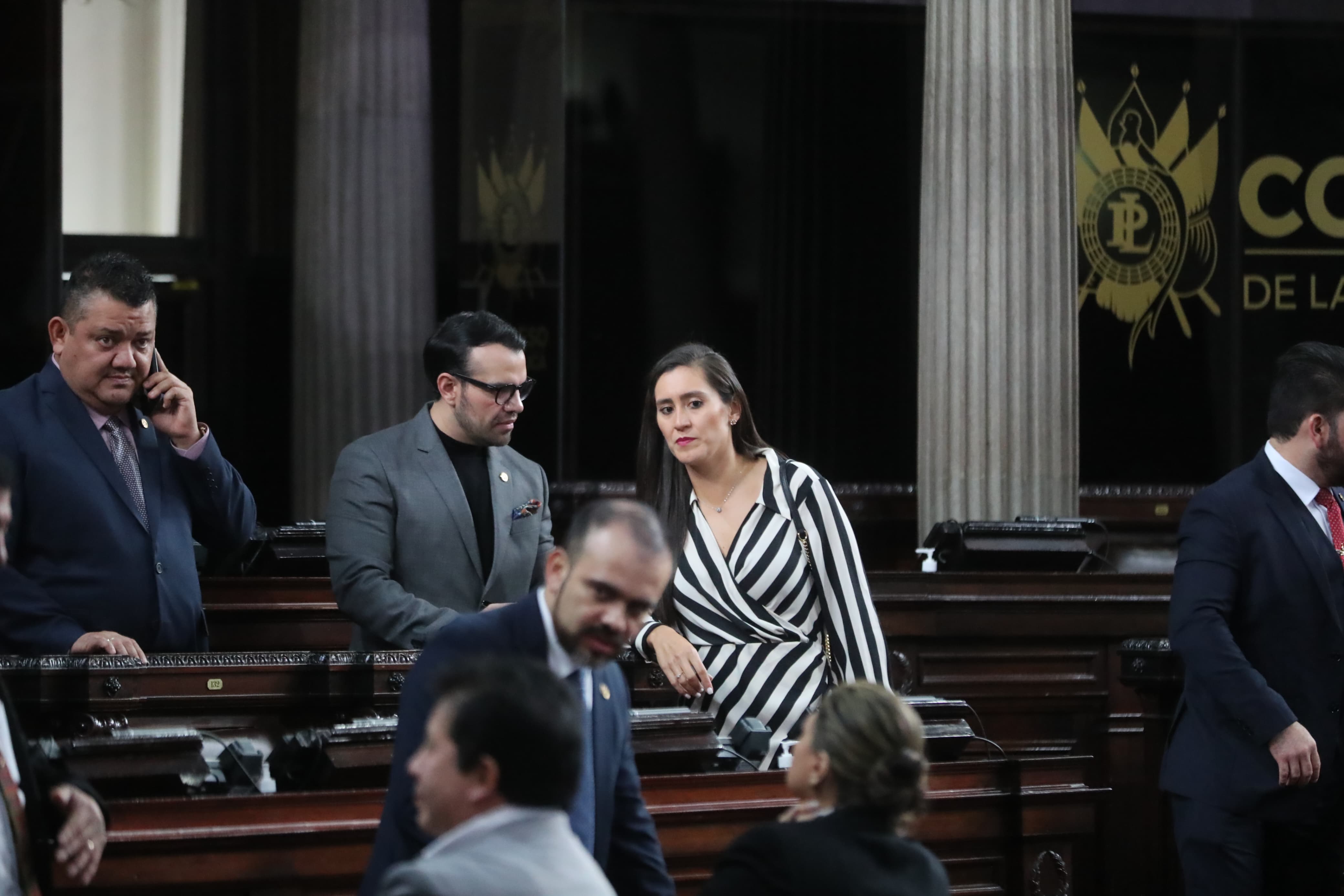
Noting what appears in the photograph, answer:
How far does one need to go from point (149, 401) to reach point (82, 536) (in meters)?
0.27

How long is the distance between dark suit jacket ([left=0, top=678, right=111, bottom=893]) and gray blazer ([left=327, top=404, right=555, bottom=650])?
3.20ft

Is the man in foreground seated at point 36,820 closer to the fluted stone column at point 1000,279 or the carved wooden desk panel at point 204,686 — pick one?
the carved wooden desk panel at point 204,686

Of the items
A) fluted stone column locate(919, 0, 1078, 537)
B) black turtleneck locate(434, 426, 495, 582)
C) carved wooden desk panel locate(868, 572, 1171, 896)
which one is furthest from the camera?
fluted stone column locate(919, 0, 1078, 537)

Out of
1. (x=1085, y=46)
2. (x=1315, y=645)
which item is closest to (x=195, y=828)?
(x=1315, y=645)

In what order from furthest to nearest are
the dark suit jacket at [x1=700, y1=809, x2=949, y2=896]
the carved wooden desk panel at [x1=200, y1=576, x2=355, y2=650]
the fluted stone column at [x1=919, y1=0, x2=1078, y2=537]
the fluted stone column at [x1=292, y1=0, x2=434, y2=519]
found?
the fluted stone column at [x1=292, y1=0, x2=434, y2=519] < the fluted stone column at [x1=919, y1=0, x2=1078, y2=537] < the carved wooden desk panel at [x1=200, y1=576, x2=355, y2=650] < the dark suit jacket at [x1=700, y1=809, x2=949, y2=896]

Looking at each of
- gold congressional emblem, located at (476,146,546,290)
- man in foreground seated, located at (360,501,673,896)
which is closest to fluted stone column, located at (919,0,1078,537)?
gold congressional emblem, located at (476,146,546,290)

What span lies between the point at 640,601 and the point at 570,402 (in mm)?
7029

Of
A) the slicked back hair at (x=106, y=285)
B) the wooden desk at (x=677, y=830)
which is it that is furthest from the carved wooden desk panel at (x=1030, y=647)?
the slicked back hair at (x=106, y=285)

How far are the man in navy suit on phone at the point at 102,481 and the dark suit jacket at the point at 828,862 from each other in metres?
1.42

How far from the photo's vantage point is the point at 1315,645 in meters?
3.00

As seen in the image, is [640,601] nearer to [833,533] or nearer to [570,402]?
[833,533]

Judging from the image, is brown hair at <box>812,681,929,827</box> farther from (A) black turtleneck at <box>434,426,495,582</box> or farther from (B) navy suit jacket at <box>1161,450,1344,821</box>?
(A) black turtleneck at <box>434,426,495,582</box>

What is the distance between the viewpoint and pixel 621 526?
6.05ft

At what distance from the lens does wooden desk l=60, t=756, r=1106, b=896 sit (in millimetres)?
2322
